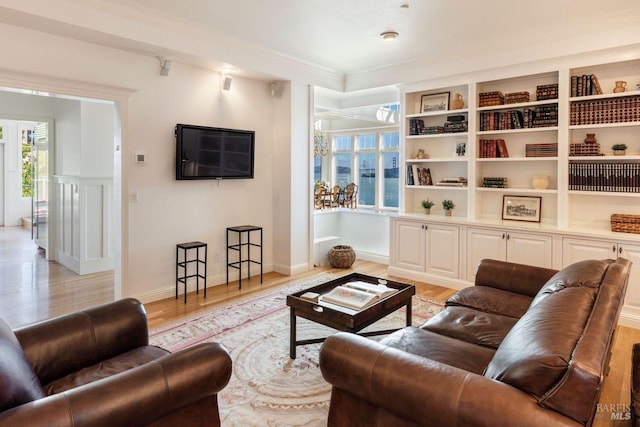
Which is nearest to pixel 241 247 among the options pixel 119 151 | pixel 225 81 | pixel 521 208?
pixel 119 151

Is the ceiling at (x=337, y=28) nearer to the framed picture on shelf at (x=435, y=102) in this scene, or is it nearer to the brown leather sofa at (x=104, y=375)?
the framed picture on shelf at (x=435, y=102)

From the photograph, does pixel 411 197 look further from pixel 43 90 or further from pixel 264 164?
pixel 43 90

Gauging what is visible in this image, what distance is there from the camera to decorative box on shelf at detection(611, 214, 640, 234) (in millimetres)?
3776

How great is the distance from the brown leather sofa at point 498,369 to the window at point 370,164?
4.70 metres

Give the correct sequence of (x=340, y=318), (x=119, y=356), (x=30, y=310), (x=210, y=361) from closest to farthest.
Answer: (x=210, y=361) → (x=119, y=356) → (x=340, y=318) → (x=30, y=310)

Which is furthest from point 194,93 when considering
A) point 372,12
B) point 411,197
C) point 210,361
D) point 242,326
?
point 210,361

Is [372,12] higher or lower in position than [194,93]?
higher

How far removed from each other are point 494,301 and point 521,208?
7.28 feet

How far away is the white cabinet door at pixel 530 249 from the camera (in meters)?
4.10

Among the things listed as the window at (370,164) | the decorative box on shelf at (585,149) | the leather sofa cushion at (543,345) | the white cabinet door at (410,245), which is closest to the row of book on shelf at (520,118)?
the decorative box on shelf at (585,149)

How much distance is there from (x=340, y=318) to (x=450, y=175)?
10.9 feet

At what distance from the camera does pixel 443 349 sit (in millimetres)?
2113

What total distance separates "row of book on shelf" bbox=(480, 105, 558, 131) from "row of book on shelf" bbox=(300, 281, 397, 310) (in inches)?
→ 105

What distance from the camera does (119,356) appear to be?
2.05 metres
